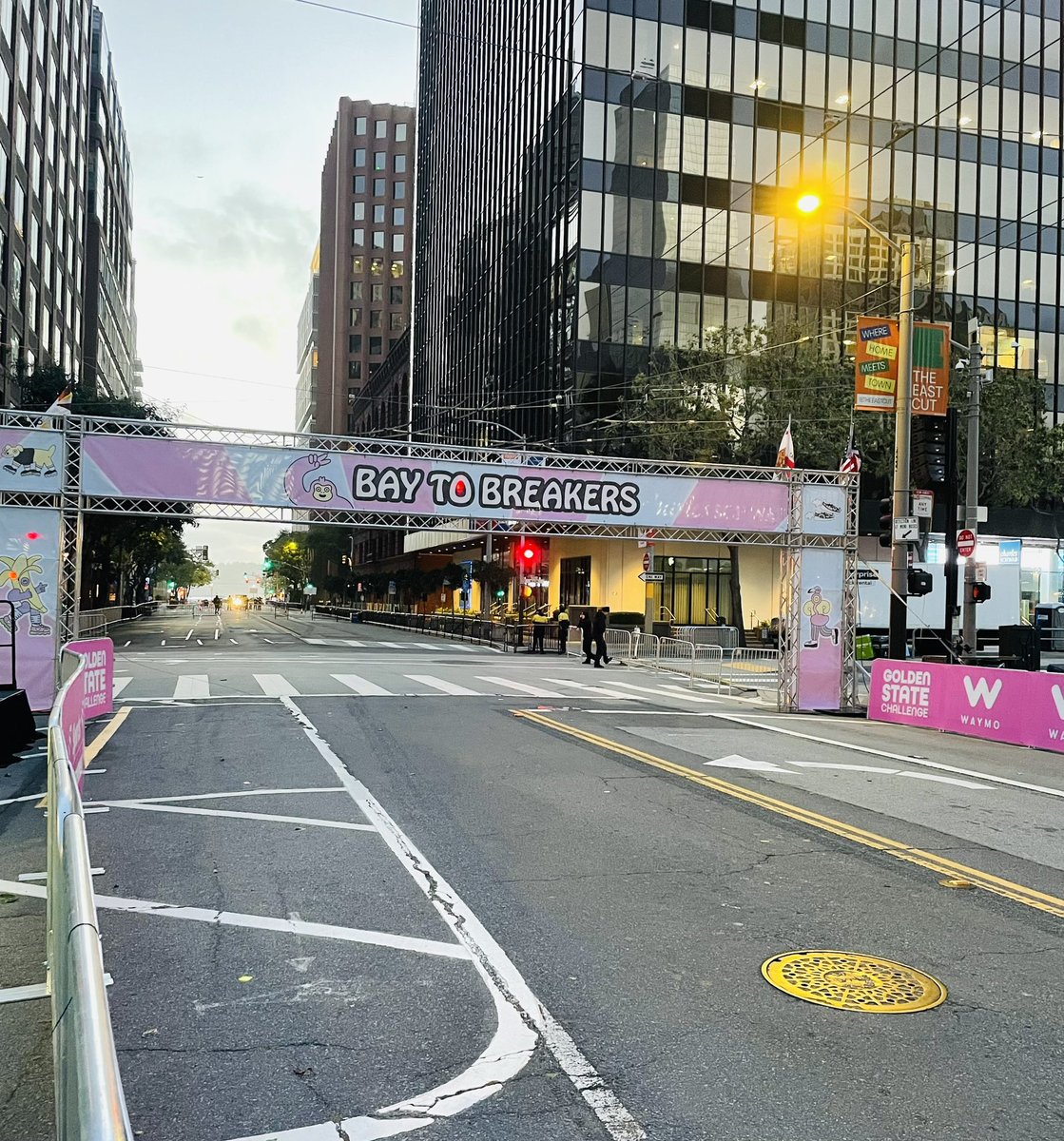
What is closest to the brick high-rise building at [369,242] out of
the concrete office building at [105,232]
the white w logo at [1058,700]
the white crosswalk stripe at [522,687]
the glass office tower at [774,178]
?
the concrete office building at [105,232]

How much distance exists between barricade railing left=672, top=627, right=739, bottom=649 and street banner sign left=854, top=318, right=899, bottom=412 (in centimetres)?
1868

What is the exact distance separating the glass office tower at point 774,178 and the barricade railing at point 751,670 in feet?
41.7

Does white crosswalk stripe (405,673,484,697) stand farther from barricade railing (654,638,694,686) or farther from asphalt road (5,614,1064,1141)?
asphalt road (5,614,1064,1141)

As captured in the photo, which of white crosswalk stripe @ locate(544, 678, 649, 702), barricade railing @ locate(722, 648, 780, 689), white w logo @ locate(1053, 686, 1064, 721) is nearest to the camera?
white w logo @ locate(1053, 686, 1064, 721)

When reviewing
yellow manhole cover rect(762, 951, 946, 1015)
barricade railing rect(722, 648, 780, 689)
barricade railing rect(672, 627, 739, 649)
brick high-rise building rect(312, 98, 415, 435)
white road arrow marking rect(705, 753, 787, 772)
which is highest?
brick high-rise building rect(312, 98, 415, 435)

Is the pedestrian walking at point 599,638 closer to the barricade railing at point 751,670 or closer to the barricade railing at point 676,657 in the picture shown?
the barricade railing at point 676,657

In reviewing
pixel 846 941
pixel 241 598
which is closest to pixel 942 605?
pixel 846 941

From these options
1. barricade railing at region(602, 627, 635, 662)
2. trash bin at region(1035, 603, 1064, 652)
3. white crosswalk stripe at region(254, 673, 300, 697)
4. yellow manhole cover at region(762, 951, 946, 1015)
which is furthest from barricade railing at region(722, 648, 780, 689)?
yellow manhole cover at region(762, 951, 946, 1015)

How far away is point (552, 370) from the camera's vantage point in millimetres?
45500

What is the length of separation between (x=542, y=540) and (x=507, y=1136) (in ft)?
164

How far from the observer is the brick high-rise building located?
5074 inches

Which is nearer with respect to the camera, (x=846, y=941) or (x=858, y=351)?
(x=846, y=941)

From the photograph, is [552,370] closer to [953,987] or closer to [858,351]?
[858,351]

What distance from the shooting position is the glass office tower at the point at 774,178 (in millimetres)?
42906
